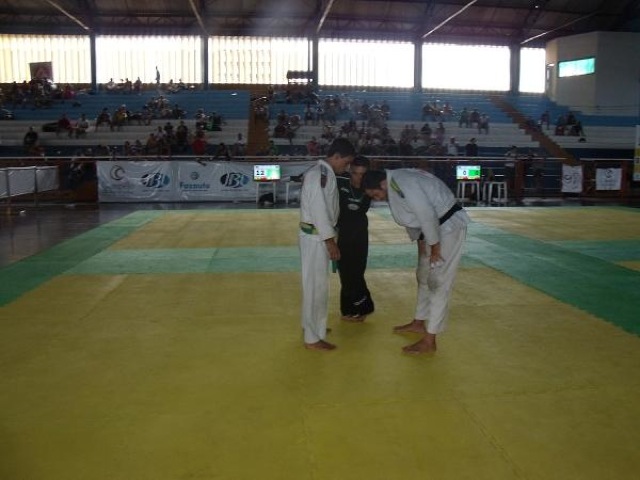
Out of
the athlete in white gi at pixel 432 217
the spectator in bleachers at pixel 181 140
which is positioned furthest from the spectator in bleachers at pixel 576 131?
the athlete in white gi at pixel 432 217

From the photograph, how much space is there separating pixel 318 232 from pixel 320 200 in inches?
10.6

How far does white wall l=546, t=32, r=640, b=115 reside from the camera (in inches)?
1415

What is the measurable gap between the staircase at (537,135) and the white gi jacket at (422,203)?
71.4ft

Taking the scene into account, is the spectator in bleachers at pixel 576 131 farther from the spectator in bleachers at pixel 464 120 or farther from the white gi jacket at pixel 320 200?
the white gi jacket at pixel 320 200

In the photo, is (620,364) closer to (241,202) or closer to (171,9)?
(241,202)

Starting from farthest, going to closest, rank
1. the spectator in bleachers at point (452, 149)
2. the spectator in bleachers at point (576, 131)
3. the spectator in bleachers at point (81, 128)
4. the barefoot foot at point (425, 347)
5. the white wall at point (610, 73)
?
the white wall at point (610, 73)
the spectator in bleachers at point (576, 131)
the spectator in bleachers at point (81, 128)
the spectator in bleachers at point (452, 149)
the barefoot foot at point (425, 347)

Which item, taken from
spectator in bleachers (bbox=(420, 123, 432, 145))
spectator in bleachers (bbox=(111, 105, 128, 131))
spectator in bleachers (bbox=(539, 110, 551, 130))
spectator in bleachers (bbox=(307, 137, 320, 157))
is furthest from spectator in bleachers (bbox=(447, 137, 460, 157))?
spectator in bleachers (bbox=(111, 105, 128, 131))

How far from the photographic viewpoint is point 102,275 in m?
8.62

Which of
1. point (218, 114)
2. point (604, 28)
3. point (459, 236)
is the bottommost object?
point (459, 236)

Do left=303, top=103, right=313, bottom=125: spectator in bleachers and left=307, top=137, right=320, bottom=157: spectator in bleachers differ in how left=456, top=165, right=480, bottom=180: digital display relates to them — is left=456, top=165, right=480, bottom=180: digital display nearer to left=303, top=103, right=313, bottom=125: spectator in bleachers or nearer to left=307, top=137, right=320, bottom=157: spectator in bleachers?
left=307, top=137, right=320, bottom=157: spectator in bleachers

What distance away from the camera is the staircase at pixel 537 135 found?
29547 mm

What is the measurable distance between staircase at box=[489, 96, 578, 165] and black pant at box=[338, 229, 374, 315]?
20.9 m

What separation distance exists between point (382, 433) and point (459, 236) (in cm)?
191

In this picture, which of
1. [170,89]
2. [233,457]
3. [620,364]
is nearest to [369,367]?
[233,457]
